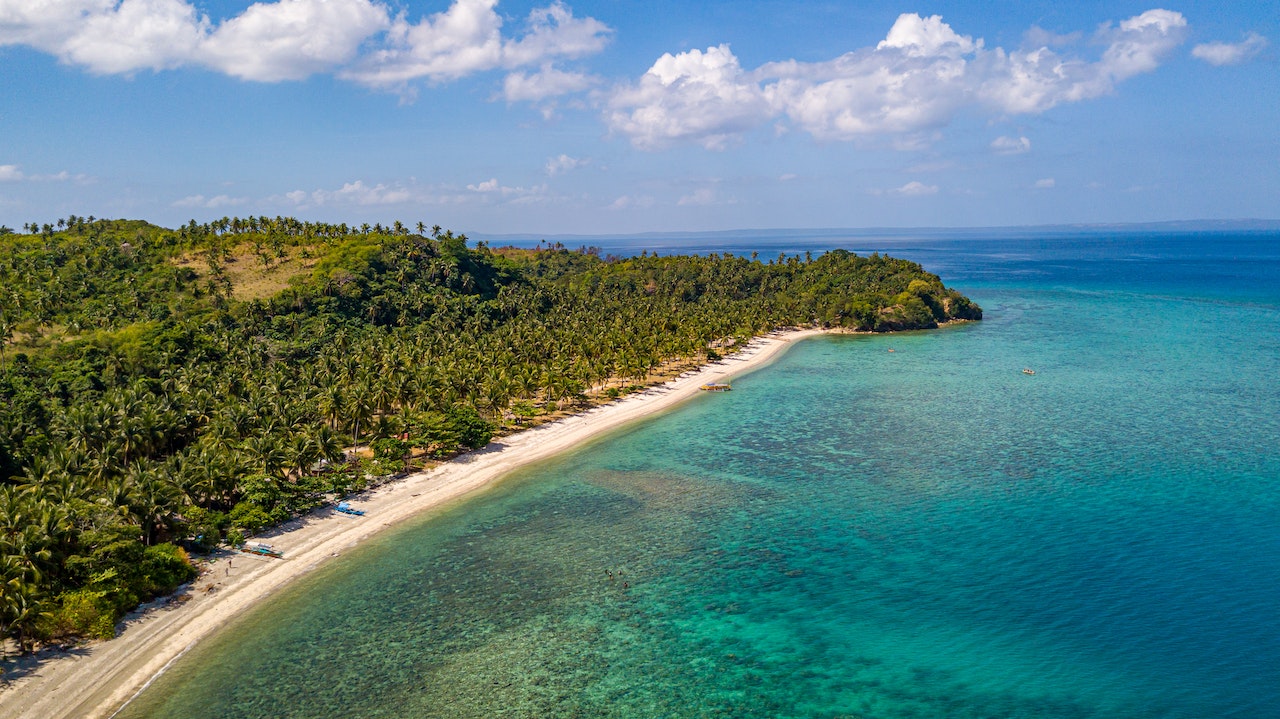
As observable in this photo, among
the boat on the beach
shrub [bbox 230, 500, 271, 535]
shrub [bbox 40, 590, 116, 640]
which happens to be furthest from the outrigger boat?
shrub [bbox 40, 590, 116, 640]

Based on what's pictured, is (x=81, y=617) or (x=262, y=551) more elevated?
(x=81, y=617)

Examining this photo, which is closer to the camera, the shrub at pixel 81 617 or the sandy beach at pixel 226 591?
the sandy beach at pixel 226 591

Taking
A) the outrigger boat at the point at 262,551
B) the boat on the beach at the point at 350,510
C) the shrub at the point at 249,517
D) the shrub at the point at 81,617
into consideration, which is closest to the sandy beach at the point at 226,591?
the boat on the beach at the point at 350,510

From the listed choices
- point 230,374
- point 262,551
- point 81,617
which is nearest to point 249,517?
point 262,551

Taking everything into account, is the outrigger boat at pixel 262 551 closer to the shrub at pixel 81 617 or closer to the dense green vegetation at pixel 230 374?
the dense green vegetation at pixel 230 374

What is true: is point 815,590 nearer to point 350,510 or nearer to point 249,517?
point 350,510

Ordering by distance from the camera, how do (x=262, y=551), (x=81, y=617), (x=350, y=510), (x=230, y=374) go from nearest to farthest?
(x=81, y=617) < (x=262, y=551) < (x=350, y=510) < (x=230, y=374)
